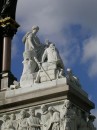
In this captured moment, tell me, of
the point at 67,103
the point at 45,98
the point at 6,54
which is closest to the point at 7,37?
the point at 6,54

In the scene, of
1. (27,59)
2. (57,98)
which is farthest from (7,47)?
(57,98)

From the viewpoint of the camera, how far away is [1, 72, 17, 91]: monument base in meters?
23.1

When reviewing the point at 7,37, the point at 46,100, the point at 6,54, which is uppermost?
the point at 7,37

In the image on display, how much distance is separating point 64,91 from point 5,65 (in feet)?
20.9

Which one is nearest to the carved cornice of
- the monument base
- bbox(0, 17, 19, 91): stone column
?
bbox(0, 17, 19, 91): stone column

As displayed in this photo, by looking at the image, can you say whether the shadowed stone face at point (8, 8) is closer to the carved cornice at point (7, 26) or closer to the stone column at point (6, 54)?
the carved cornice at point (7, 26)

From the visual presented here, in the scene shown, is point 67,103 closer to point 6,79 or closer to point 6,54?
point 6,79

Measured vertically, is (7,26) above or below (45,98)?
above

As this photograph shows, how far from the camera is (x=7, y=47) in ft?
84.3

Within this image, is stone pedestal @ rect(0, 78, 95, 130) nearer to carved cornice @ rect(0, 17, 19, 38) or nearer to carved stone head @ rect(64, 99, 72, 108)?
carved stone head @ rect(64, 99, 72, 108)

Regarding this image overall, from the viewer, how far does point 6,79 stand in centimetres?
2366

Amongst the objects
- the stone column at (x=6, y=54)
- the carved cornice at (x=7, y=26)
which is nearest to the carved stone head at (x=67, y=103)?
the stone column at (x=6, y=54)

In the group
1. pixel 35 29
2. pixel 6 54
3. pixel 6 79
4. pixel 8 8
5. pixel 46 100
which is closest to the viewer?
pixel 46 100

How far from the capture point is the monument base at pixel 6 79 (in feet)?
75.8
